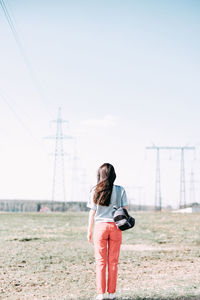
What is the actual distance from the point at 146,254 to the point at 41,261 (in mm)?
3590

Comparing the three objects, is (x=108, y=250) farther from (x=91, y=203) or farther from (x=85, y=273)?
(x=85, y=273)

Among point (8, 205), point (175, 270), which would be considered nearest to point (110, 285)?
point (175, 270)

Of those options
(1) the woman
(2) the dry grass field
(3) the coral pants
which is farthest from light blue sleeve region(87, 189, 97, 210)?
(2) the dry grass field

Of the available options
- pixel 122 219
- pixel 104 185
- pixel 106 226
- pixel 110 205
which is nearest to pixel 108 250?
pixel 106 226

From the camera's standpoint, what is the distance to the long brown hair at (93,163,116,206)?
6457mm

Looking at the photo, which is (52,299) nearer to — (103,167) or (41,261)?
(103,167)

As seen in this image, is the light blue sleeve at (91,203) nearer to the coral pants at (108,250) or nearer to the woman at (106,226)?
the woman at (106,226)

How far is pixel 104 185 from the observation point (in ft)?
21.3

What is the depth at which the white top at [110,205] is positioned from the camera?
649cm

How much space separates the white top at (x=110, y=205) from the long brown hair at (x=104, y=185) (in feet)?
0.26

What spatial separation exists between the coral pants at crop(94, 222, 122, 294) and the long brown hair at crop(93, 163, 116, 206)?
1.11 feet

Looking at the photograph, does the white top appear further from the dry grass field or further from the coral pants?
the dry grass field

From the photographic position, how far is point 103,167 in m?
6.60

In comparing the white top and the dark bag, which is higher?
the white top
